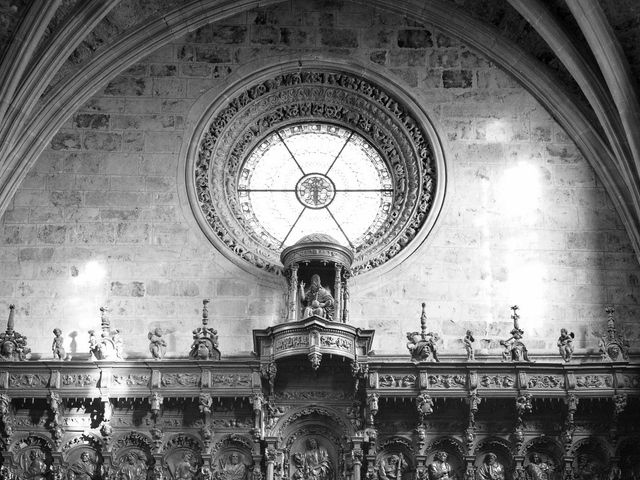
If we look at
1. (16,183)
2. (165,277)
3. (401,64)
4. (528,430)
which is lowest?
(528,430)

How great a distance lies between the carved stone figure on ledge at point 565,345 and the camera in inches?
946

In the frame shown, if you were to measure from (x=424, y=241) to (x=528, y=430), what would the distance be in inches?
140

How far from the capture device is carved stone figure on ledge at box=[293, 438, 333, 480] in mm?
23641

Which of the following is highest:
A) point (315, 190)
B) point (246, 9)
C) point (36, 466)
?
point (246, 9)

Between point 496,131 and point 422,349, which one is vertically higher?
point 496,131

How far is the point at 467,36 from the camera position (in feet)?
89.1

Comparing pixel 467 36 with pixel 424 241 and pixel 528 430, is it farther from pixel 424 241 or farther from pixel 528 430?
pixel 528 430

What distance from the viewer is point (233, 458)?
Answer: 936 inches

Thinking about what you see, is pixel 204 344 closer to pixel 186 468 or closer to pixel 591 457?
pixel 186 468

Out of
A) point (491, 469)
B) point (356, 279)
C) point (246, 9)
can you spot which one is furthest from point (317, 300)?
point (246, 9)

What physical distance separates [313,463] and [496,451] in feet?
8.70

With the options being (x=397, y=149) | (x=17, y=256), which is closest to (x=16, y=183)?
(x=17, y=256)

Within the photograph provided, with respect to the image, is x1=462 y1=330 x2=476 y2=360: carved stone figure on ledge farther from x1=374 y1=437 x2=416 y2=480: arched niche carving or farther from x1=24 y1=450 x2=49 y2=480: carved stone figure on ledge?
x1=24 y1=450 x2=49 y2=480: carved stone figure on ledge

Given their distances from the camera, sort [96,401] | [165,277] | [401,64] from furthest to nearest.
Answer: [401,64]
[165,277]
[96,401]
